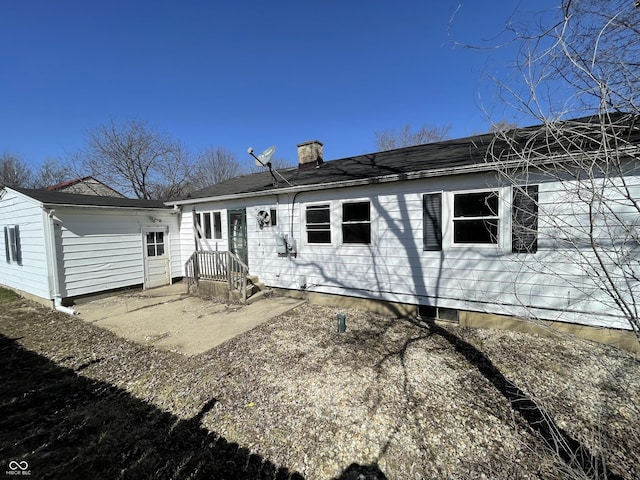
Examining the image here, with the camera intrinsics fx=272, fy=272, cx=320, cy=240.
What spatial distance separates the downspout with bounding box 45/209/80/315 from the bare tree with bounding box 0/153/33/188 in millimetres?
27814

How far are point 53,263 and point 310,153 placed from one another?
8.12 metres

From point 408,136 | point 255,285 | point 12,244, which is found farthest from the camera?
point 408,136

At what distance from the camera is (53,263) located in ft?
22.7

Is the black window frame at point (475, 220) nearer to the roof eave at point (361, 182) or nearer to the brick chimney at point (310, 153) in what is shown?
the roof eave at point (361, 182)

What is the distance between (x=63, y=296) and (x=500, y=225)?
10.4 metres

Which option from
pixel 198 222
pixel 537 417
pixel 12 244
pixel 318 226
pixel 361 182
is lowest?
pixel 537 417

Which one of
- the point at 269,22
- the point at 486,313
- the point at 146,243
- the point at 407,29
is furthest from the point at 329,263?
the point at 269,22

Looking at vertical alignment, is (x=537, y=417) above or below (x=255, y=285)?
below

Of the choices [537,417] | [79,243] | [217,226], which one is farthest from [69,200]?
[537,417]

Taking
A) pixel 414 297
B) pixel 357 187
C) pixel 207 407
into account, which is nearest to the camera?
pixel 207 407

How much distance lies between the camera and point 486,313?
5188 millimetres

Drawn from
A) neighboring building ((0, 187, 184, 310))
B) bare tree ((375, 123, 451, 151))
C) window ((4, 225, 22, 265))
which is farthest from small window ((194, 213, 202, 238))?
bare tree ((375, 123, 451, 151))

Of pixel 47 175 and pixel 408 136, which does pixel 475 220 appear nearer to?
pixel 408 136

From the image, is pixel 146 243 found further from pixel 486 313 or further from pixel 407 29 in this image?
pixel 486 313
